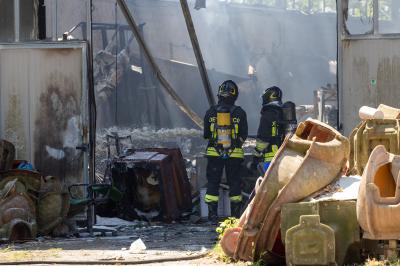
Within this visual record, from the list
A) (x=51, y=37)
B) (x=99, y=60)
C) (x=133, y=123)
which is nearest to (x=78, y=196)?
(x=51, y=37)

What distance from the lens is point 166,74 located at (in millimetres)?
32562

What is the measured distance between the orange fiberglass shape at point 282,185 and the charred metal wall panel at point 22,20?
6528mm

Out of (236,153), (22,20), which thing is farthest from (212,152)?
(22,20)

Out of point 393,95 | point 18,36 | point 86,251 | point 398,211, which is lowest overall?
point 86,251

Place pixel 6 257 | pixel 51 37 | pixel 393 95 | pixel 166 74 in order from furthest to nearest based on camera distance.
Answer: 1. pixel 166 74
2. pixel 51 37
3. pixel 393 95
4. pixel 6 257

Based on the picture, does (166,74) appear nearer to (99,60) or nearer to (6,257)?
(99,60)

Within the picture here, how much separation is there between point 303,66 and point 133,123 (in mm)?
12886

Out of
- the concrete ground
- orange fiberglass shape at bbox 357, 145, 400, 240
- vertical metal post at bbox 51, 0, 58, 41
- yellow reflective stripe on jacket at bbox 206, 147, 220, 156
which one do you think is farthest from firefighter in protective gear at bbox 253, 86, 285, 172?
orange fiberglass shape at bbox 357, 145, 400, 240

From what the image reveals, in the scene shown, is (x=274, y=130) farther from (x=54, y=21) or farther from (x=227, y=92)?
(x=54, y=21)

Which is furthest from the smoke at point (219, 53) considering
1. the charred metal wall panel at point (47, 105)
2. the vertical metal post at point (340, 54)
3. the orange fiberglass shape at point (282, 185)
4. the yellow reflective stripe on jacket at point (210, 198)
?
the orange fiberglass shape at point (282, 185)

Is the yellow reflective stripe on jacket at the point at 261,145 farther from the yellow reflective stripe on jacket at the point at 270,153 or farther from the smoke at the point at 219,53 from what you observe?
the smoke at the point at 219,53

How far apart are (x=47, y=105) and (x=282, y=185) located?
6.23 meters

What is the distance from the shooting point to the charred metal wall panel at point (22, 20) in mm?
13398

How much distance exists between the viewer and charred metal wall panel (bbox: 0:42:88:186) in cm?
1298
